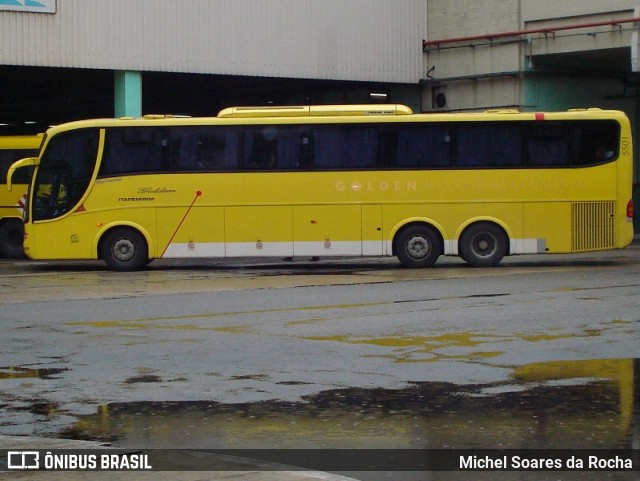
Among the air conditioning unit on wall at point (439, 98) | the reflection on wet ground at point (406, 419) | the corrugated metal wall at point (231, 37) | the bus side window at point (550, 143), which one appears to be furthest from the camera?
the air conditioning unit on wall at point (439, 98)

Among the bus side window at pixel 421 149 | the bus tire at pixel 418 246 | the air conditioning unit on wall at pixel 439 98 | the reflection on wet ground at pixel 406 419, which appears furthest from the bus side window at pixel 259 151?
the reflection on wet ground at pixel 406 419

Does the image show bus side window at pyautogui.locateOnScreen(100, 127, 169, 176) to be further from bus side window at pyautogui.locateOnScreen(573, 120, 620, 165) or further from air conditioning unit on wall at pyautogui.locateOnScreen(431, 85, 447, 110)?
air conditioning unit on wall at pyautogui.locateOnScreen(431, 85, 447, 110)

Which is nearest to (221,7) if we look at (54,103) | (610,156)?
(610,156)

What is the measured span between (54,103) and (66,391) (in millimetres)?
39098

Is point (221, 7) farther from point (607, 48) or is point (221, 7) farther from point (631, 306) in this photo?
point (631, 306)

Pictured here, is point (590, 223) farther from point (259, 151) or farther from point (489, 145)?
point (259, 151)

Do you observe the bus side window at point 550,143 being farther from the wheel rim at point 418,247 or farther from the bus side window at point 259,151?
the bus side window at point 259,151

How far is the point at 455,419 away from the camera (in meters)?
8.78

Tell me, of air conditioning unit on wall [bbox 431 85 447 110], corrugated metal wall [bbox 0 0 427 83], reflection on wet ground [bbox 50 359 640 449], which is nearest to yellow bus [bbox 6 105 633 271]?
corrugated metal wall [bbox 0 0 427 83]

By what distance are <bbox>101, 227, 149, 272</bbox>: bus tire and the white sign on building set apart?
7806mm

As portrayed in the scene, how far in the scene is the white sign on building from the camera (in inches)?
1219

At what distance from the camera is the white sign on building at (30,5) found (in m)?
31.0

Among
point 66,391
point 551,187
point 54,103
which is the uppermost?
point 54,103

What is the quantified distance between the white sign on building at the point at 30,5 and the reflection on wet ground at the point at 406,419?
917 inches
